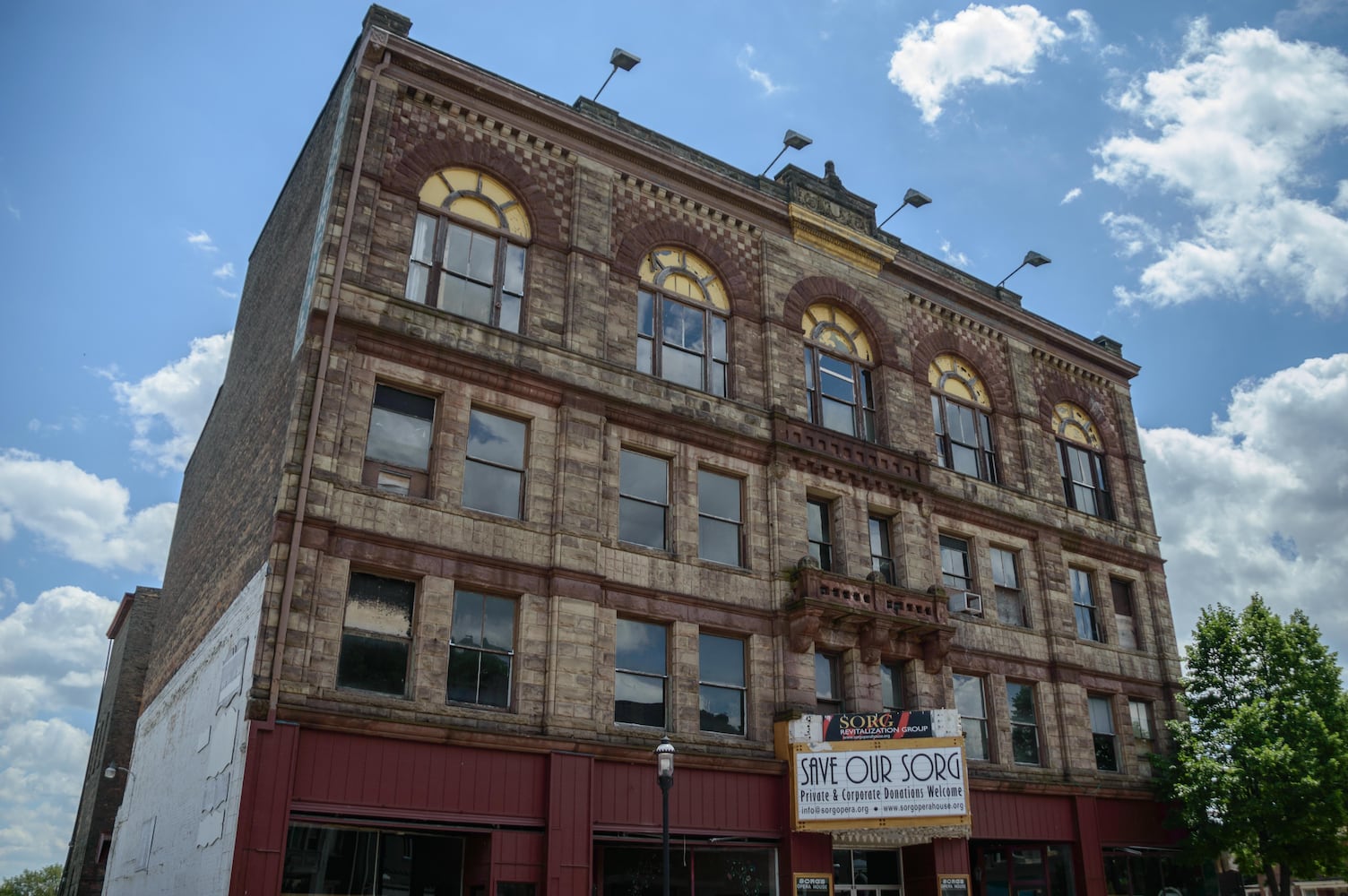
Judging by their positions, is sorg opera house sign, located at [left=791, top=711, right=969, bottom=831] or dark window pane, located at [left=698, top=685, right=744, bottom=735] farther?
dark window pane, located at [left=698, top=685, right=744, bottom=735]

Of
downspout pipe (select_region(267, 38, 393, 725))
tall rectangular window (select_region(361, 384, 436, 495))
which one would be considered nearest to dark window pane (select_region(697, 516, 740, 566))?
tall rectangular window (select_region(361, 384, 436, 495))

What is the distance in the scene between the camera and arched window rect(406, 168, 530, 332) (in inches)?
924

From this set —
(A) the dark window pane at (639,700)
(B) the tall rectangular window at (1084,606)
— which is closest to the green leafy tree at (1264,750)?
(B) the tall rectangular window at (1084,606)

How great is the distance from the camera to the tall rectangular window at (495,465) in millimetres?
22344

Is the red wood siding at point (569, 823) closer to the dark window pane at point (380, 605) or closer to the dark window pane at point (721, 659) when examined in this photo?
the dark window pane at point (380, 605)

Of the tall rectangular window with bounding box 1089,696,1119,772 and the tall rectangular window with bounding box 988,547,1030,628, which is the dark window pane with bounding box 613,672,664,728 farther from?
the tall rectangular window with bounding box 1089,696,1119,772

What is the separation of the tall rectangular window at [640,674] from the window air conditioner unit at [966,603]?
931 centimetres

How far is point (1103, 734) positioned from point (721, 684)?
1332 cm

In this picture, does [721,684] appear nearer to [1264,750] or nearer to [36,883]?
[1264,750]

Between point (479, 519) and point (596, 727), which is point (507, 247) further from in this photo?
point (596, 727)

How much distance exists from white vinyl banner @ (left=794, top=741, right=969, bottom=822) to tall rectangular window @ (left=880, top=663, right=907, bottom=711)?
3.43 metres

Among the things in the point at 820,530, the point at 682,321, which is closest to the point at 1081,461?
the point at 820,530

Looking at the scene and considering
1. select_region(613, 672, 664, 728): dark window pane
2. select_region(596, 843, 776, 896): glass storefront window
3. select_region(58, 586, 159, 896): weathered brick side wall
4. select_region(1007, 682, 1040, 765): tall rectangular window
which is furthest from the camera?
select_region(58, 586, 159, 896): weathered brick side wall

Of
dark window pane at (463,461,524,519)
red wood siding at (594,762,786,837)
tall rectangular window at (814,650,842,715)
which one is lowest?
red wood siding at (594,762,786,837)
